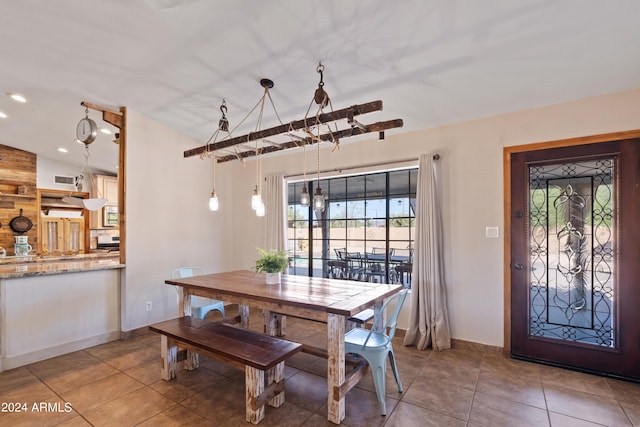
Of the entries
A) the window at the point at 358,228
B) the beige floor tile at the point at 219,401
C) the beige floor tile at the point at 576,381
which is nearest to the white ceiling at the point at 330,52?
the window at the point at 358,228

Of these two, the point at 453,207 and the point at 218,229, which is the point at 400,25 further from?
the point at 218,229

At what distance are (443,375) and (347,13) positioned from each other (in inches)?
122

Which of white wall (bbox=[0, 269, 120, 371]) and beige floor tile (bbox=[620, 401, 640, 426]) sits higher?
white wall (bbox=[0, 269, 120, 371])

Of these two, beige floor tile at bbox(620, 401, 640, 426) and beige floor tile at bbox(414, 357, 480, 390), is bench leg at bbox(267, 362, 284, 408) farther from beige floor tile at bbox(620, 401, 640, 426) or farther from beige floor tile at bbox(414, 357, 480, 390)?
beige floor tile at bbox(620, 401, 640, 426)

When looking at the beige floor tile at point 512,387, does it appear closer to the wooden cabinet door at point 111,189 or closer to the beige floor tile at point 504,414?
the beige floor tile at point 504,414

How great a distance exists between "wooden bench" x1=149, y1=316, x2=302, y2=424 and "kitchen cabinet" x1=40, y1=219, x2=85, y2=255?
5138 millimetres

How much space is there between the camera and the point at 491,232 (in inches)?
125

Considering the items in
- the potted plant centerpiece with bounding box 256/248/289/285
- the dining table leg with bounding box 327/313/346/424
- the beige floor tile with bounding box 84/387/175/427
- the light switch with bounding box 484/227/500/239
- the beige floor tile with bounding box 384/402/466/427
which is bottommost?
the beige floor tile with bounding box 384/402/466/427

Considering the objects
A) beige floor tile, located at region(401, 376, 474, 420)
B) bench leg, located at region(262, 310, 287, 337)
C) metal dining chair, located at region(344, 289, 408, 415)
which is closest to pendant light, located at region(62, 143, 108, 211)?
bench leg, located at region(262, 310, 287, 337)

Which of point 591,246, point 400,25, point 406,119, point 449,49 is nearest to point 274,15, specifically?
point 400,25

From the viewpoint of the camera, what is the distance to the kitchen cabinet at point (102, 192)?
608 centimetres

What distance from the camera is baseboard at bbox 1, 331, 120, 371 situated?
290 centimetres

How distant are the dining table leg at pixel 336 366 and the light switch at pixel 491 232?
205cm

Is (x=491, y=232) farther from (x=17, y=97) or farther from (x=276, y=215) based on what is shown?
(x=17, y=97)
